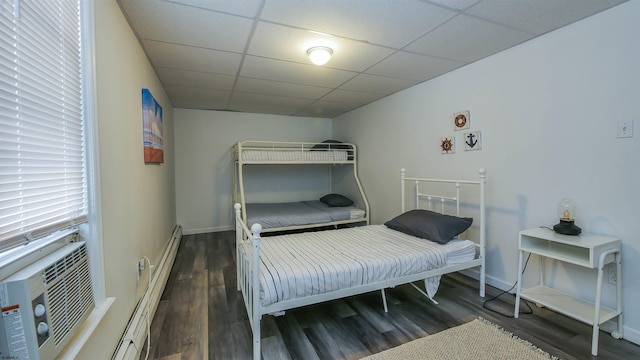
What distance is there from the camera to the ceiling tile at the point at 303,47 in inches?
78.4

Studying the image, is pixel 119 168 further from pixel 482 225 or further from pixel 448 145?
pixel 448 145

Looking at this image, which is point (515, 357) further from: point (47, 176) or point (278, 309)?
point (47, 176)

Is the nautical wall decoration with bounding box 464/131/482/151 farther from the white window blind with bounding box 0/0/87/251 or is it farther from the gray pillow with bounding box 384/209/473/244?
the white window blind with bounding box 0/0/87/251

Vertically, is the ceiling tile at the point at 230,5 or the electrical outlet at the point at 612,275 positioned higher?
the ceiling tile at the point at 230,5

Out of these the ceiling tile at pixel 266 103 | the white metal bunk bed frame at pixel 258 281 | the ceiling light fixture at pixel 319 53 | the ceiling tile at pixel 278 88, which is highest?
the ceiling tile at pixel 266 103

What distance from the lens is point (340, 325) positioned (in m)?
1.98

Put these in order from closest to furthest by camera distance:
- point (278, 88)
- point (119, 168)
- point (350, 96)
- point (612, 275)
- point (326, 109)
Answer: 1. point (119, 168)
2. point (612, 275)
3. point (278, 88)
4. point (350, 96)
5. point (326, 109)

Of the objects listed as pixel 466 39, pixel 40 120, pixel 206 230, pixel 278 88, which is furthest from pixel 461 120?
pixel 206 230

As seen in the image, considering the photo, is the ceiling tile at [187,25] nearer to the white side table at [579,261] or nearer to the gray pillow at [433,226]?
the gray pillow at [433,226]

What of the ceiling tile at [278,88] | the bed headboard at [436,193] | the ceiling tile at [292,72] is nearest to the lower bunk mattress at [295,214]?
the bed headboard at [436,193]

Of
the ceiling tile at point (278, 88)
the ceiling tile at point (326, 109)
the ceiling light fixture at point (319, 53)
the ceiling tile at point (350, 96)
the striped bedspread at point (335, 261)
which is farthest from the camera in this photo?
the ceiling tile at point (326, 109)

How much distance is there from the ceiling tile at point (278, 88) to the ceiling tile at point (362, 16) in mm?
1333

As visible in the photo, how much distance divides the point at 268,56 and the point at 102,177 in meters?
1.68

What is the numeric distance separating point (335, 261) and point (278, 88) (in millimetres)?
2394
